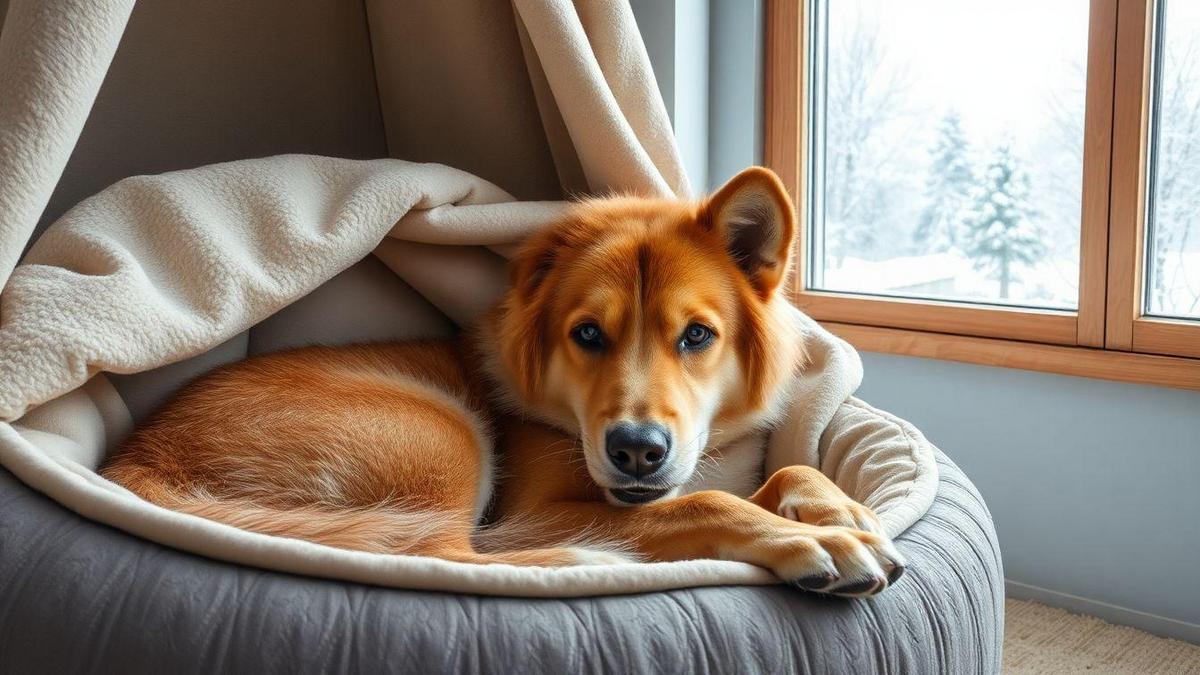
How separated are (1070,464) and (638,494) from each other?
1.49m

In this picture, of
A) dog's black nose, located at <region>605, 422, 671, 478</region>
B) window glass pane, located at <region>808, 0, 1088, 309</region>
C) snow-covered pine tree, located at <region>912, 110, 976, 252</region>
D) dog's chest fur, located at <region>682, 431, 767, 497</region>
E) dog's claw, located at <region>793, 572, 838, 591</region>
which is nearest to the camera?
dog's claw, located at <region>793, 572, 838, 591</region>

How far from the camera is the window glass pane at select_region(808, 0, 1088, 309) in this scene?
236cm

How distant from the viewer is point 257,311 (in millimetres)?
1385

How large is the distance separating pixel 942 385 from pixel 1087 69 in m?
0.81

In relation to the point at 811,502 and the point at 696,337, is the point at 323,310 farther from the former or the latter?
the point at 811,502

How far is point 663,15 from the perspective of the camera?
2555 mm

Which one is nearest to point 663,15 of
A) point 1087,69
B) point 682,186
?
point 682,186

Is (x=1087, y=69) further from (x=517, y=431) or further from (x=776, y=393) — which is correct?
(x=517, y=431)

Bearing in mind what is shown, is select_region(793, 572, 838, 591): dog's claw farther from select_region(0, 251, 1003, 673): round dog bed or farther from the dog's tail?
the dog's tail

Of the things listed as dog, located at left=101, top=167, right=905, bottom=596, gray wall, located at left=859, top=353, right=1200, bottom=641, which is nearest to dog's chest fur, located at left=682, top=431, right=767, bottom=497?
dog, located at left=101, top=167, right=905, bottom=596

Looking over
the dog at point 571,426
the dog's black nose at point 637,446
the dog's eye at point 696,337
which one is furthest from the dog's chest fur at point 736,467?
the dog's black nose at point 637,446

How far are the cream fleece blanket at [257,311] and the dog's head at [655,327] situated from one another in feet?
0.43

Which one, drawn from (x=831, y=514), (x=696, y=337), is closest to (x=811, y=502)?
(x=831, y=514)

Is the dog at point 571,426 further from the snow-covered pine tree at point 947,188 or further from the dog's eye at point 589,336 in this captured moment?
the snow-covered pine tree at point 947,188
